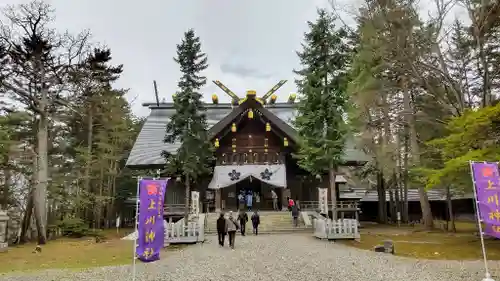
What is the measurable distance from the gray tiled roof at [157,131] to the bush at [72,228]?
5006 mm

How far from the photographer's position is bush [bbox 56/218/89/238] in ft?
65.5

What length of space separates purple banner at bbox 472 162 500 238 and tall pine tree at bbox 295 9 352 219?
31.9 ft

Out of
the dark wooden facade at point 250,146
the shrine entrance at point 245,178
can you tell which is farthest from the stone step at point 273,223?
the dark wooden facade at point 250,146

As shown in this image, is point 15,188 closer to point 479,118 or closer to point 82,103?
point 82,103

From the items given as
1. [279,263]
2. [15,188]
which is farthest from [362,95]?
[15,188]

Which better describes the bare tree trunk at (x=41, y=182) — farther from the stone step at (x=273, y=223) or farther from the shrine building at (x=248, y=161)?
the stone step at (x=273, y=223)

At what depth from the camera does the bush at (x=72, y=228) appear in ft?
65.5

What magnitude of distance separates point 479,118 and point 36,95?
18569mm

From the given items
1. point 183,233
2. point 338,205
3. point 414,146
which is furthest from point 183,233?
point 414,146

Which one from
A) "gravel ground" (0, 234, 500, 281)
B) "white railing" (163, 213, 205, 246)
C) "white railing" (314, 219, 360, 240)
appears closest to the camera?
"gravel ground" (0, 234, 500, 281)

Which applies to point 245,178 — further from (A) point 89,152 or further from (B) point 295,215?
(A) point 89,152

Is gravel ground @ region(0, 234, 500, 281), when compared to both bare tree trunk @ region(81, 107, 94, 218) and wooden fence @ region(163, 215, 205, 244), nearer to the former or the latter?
wooden fence @ region(163, 215, 205, 244)

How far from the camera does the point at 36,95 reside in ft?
59.7

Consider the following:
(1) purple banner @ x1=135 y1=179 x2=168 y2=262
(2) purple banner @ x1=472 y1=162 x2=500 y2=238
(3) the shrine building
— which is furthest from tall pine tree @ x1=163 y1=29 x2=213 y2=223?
(2) purple banner @ x1=472 y1=162 x2=500 y2=238
